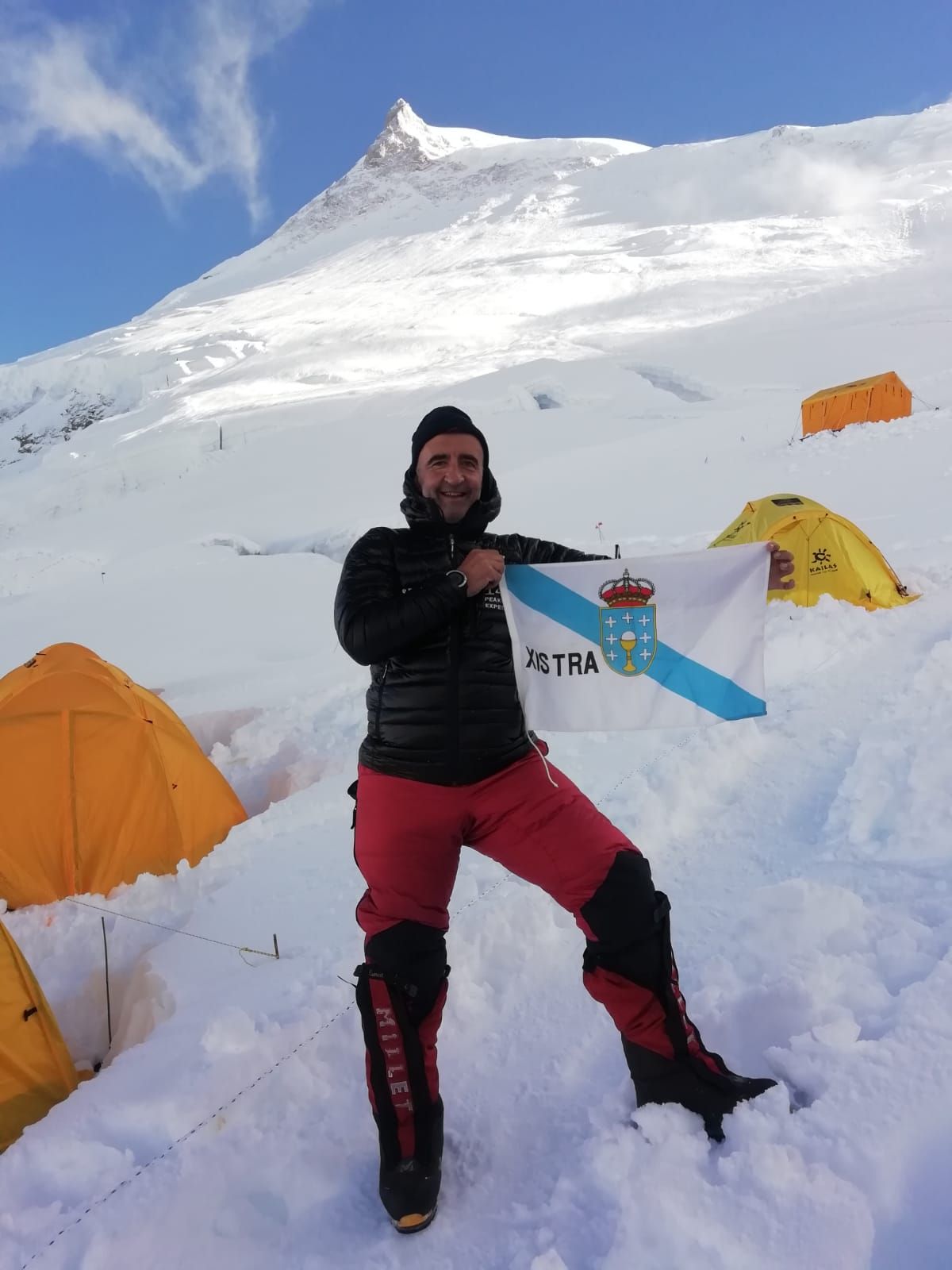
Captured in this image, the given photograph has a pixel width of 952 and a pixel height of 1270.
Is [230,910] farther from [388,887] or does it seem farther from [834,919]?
[834,919]

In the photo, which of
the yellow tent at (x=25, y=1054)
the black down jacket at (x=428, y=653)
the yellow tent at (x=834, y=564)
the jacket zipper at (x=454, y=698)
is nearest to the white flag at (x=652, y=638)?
the black down jacket at (x=428, y=653)

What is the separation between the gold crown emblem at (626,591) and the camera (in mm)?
2270

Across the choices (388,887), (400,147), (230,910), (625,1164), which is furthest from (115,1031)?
(400,147)

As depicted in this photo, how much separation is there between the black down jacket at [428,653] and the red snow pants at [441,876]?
0.07 meters

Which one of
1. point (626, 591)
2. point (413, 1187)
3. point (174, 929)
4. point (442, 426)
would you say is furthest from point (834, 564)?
point (413, 1187)

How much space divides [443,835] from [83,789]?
2620mm

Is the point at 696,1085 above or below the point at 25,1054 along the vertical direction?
above

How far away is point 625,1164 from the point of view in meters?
1.54

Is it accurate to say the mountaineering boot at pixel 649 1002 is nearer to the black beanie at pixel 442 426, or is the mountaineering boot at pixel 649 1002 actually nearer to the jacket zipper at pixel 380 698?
the jacket zipper at pixel 380 698

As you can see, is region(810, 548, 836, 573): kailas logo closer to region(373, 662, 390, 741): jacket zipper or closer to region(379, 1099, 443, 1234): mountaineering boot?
region(373, 662, 390, 741): jacket zipper

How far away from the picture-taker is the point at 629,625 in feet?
7.55

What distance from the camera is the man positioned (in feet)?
5.44

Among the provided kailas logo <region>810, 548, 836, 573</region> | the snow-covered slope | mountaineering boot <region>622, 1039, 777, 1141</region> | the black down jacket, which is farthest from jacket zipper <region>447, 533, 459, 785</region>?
kailas logo <region>810, 548, 836, 573</region>

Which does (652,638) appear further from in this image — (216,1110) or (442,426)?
(216,1110)
